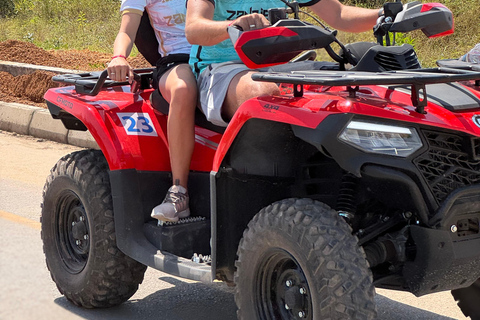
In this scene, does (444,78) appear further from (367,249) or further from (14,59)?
(14,59)

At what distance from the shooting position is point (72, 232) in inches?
Answer: 173

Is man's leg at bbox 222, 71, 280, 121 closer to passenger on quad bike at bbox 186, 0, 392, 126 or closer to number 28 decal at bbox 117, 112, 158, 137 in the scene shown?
passenger on quad bike at bbox 186, 0, 392, 126

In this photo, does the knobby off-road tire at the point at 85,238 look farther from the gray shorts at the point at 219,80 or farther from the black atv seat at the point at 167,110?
the gray shorts at the point at 219,80

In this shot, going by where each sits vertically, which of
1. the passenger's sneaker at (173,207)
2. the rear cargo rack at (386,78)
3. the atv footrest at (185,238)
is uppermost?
the rear cargo rack at (386,78)

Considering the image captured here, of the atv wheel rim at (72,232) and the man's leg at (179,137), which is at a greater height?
the man's leg at (179,137)

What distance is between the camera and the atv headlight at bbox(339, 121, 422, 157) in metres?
2.76

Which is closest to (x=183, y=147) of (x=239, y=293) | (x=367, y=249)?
(x=239, y=293)

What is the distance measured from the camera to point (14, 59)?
41.8 ft

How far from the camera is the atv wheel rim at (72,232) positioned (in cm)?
432

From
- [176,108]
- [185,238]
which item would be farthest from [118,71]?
[185,238]

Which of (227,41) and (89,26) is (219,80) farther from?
(89,26)

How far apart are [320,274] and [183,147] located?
1.22 metres

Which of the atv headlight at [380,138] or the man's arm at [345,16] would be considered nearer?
the atv headlight at [380,138]

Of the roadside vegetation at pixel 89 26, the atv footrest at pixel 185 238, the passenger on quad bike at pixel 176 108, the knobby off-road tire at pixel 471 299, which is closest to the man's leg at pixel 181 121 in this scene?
the passenger on quad bike at pixel 176 108
